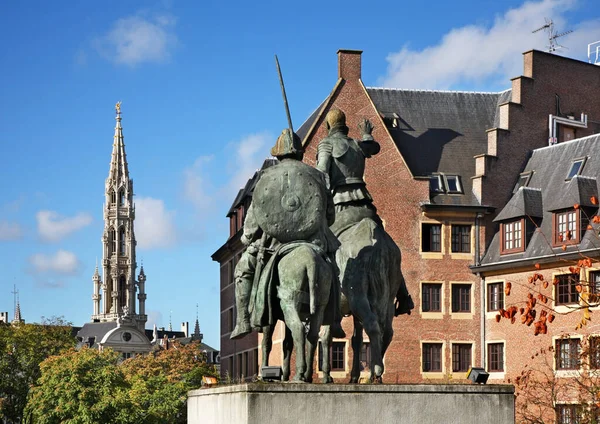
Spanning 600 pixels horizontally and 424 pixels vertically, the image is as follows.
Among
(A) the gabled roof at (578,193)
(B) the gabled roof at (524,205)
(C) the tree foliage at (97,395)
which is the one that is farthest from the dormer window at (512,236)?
(C) the tree foliage at (97,395)

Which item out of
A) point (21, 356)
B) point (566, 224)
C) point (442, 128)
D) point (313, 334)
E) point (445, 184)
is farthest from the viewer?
point (21, 356)

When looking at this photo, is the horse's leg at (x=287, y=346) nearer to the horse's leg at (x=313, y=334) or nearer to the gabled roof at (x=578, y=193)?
the horse's leg at (x=313, y=334)

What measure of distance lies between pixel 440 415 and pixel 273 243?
3.52 m

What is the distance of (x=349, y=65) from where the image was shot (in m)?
65.1

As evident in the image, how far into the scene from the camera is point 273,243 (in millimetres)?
17906

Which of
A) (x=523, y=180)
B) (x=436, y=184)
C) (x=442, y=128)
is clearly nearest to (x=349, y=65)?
(x=442, y=128)

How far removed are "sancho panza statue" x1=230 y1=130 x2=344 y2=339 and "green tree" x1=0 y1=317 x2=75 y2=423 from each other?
75216 mm

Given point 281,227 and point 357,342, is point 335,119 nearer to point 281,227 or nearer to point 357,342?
point 281,227

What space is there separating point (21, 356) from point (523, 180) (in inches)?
1757

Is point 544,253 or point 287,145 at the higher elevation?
point 544,253

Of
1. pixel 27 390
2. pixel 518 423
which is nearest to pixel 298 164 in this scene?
pixel 518 423

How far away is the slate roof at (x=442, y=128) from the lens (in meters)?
67.3

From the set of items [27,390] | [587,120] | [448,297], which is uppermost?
[587,120]

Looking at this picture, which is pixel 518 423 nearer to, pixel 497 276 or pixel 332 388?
pixel 497 276
